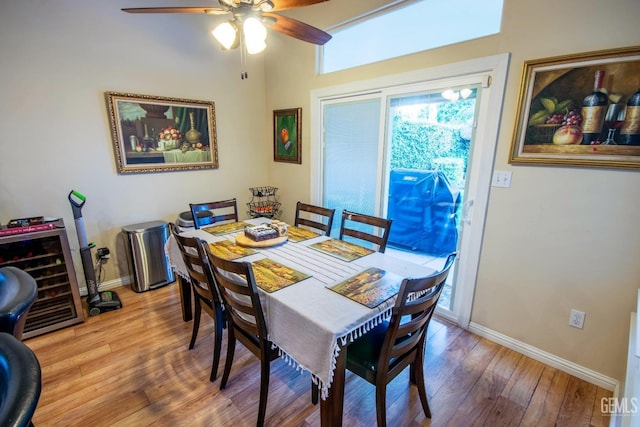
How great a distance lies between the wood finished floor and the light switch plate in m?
1.19

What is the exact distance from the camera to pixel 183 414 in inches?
63.9

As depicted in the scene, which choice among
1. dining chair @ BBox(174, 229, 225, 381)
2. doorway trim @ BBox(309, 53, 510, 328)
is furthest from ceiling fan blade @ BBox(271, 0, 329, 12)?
dining chair @ BBox(174, 229, 225, 381)

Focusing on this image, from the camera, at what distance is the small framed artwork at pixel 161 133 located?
2.76 meters

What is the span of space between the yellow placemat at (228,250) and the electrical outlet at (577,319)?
6.88 ft

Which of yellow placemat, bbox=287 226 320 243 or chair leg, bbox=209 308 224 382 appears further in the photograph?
yellow placemat, bbox=287 226 320 243

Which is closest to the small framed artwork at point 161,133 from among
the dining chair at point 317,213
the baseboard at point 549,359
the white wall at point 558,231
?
the dining chair at point 317,213

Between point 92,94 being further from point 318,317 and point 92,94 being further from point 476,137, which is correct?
point 476,137

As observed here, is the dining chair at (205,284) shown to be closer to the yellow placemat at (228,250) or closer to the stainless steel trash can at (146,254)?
the yellow placemat at (228,250)

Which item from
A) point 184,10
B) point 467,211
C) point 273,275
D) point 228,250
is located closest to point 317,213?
point 228,250

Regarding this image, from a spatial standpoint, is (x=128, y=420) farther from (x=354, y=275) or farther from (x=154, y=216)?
(x=154, y=216)

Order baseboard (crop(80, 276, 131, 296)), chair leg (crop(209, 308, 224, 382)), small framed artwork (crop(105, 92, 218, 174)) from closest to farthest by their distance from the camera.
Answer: chair leg (crop(209, 308, 224, 382))
small framed artwork (crop(105, 92, 218, 174))
baseboard (crop(80, 276, 131, 296))

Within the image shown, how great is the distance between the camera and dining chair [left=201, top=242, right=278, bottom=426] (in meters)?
1.31

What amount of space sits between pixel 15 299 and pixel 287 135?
308 centimetres

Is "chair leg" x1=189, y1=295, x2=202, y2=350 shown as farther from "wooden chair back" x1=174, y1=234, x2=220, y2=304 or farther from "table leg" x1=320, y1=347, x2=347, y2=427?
"table leg" x1=320, y1=347, x2=347, y2=427
